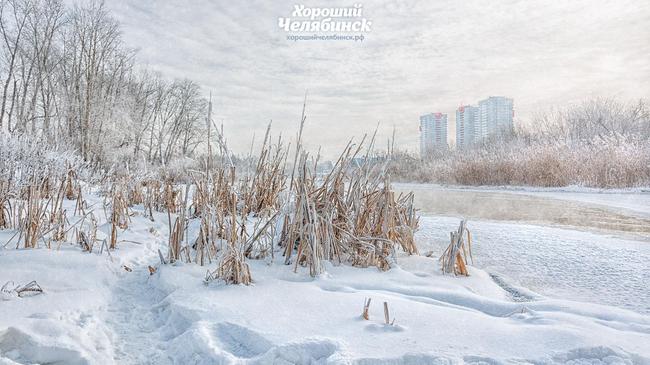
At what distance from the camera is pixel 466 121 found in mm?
49594

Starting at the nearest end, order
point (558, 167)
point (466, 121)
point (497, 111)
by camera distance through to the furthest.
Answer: point (558, 167) → point (497, 111) → point (466, 121)

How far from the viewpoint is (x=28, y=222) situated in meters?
2.62

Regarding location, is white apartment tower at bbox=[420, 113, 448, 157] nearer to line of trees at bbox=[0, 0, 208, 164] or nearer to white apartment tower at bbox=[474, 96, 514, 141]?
white apartment tower at bbox=[474, 96, 514, 141]

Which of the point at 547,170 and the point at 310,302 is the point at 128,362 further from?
the point at 547,170

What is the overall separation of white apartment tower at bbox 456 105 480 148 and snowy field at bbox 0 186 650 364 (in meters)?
48.4

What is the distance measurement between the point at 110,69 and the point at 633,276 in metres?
25.8

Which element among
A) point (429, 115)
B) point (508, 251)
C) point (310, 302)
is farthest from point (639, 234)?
point (429, 115)

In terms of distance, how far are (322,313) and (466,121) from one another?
51.8 meters

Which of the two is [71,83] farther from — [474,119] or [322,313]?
[474,119]

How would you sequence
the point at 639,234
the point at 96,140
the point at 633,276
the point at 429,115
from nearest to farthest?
the point at 633,276
the point at 639,234
the point at 96,140
the point at 429,115

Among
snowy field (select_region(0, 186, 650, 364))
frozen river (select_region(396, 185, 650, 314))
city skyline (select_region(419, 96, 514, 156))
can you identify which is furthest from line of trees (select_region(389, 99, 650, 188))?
city skyline (select_region(419, 96, 514, 156))

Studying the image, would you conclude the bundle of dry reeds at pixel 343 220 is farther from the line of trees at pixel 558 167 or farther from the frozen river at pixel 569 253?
the line of trees at pixel 558 167

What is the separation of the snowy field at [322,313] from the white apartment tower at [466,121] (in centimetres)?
4842

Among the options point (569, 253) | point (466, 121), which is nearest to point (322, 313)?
point (569, 253)
